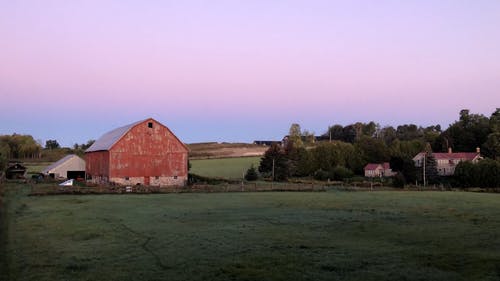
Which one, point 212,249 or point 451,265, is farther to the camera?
point 212,249

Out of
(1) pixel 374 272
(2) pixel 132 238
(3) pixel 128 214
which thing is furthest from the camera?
(3) pixel 128 214

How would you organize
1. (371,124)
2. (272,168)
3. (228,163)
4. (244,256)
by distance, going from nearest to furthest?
(244,256)
(272,168)
(228,163)
(371,124)

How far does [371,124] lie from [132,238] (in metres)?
167

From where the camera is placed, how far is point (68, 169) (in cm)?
7994

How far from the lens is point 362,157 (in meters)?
110

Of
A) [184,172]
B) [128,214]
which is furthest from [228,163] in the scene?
[128,214]

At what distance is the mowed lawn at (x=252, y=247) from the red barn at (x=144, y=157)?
1449 inches

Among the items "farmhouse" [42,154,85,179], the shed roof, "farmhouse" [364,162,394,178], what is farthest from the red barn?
the shed roof

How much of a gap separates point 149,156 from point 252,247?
51.0 meters

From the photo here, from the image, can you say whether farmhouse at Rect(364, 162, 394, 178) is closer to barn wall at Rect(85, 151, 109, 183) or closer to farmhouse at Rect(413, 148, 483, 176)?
farmhouse at Rect(413, 148, 483, 176)

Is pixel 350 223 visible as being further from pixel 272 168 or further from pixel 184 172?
pixel 272 168

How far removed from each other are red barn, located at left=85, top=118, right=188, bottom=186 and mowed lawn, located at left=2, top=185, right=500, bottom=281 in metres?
36.8

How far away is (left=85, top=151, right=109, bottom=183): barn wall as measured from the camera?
210ft

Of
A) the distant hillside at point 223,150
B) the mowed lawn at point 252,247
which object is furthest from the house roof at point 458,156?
the mowed lawn at point 252,247
